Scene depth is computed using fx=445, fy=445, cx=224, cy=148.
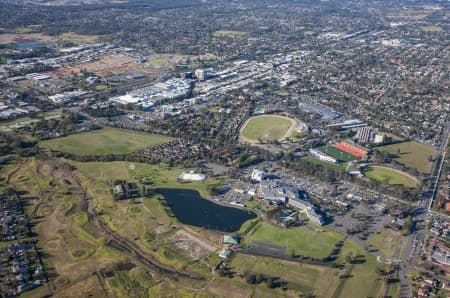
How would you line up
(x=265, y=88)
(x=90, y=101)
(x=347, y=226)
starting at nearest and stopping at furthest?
(x=347, y=226) → (x=90, y=101) → (x=265, y=88)

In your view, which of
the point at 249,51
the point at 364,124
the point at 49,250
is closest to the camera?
the point at 49,250

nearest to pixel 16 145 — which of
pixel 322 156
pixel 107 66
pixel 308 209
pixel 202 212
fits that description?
pixel 202 212

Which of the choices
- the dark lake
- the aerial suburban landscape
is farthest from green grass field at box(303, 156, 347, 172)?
the dark lake

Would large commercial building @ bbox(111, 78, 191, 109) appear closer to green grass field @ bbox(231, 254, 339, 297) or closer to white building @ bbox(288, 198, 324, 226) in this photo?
white building @ bbox(288, 198, 324, 226)

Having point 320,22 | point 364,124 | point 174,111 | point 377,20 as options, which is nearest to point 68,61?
point 174,111

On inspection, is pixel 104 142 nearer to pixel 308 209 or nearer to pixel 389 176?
pixel 308 209

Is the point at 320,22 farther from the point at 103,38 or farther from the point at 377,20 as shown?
the point at 103,38
